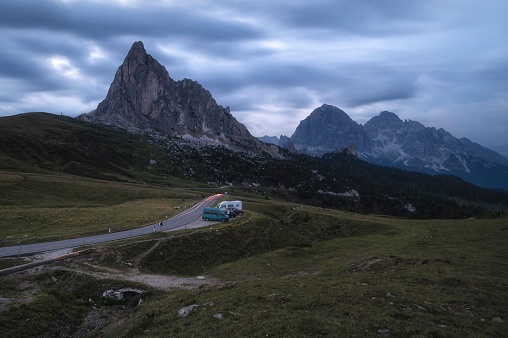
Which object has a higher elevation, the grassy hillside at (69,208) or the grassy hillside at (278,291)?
the grassy hillside at (69,208)

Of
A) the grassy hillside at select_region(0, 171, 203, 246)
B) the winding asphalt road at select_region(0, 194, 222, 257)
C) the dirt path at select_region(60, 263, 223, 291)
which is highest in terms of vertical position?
the grassy hillside at select_region(0, 171, 203, 246)

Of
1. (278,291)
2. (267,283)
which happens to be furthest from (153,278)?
(278,291)

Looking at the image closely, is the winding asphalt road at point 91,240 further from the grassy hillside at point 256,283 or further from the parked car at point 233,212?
the parked car at point 233,212

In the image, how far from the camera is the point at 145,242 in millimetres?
46344

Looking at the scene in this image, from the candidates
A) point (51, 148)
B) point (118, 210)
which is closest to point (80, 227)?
point (118, 210)

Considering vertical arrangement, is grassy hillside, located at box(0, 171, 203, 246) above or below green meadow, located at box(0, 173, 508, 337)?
above

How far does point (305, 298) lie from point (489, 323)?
38.6 feet

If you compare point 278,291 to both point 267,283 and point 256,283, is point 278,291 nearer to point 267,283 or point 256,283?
point 267,283

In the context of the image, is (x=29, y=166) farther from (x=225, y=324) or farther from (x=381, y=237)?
(x=225, y=324)

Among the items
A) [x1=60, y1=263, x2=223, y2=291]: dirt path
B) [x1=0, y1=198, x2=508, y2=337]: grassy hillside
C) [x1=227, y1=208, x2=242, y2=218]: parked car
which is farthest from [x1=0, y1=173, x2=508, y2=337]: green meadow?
[x1=227, y1=208, x2=242, y2=218]: parked car

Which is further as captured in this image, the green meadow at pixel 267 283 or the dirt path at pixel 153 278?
the dirt path at pixel 153 278

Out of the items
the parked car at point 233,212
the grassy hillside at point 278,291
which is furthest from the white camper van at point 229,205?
the grassy hillside at point 278,291

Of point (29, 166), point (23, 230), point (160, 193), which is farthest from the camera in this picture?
point (29, 166)

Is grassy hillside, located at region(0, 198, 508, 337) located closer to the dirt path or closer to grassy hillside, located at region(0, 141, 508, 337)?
grassy hillside, located at region(0, 141, 508, 337)
